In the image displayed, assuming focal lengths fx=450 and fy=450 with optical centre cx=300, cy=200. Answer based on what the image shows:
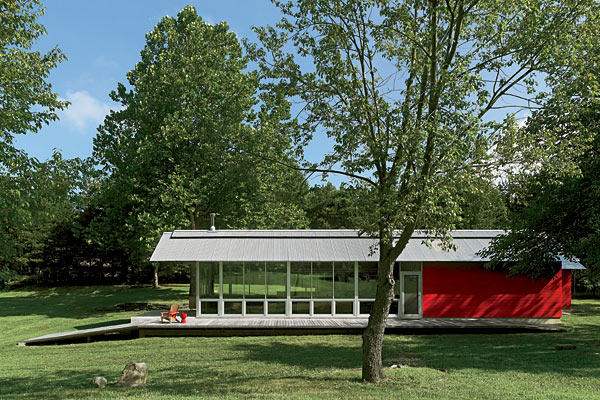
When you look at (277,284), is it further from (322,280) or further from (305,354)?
(305,354)

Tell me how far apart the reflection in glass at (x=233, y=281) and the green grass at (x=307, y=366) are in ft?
8.67

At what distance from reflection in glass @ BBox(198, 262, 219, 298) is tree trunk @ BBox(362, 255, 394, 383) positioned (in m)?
9.97

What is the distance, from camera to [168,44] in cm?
2359

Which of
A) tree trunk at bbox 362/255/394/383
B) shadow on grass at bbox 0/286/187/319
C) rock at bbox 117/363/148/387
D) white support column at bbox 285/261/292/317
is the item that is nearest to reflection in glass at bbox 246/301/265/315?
white support column at bbox 285/261/292/317

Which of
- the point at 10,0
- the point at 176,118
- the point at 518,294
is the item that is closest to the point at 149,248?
the point at 176,118

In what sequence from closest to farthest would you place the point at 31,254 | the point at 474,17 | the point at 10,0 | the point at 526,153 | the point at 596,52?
the point at 526,153 → the point at 474,17 → the point at 596,52 → the point at 10,0 → the point at 31,254

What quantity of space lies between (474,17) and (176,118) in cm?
1624

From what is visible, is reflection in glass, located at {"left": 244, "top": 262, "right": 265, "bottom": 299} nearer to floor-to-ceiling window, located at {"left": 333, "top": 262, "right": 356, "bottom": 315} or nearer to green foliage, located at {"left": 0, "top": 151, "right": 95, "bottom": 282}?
floor-to-ceiling window, located at {"left": 333, "top": 262, "right": 356, "bottom": 315}

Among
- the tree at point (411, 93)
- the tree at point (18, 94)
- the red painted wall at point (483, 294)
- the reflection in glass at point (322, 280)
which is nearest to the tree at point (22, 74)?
the tree at point (18, 94)

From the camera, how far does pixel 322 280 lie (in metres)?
17.7

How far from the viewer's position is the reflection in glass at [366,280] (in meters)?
17.7

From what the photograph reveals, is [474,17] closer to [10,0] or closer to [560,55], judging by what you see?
[560,55]

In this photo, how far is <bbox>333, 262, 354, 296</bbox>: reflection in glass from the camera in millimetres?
17672

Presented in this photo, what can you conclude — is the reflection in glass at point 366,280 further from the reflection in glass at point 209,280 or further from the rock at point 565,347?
the rock at point 565,347
